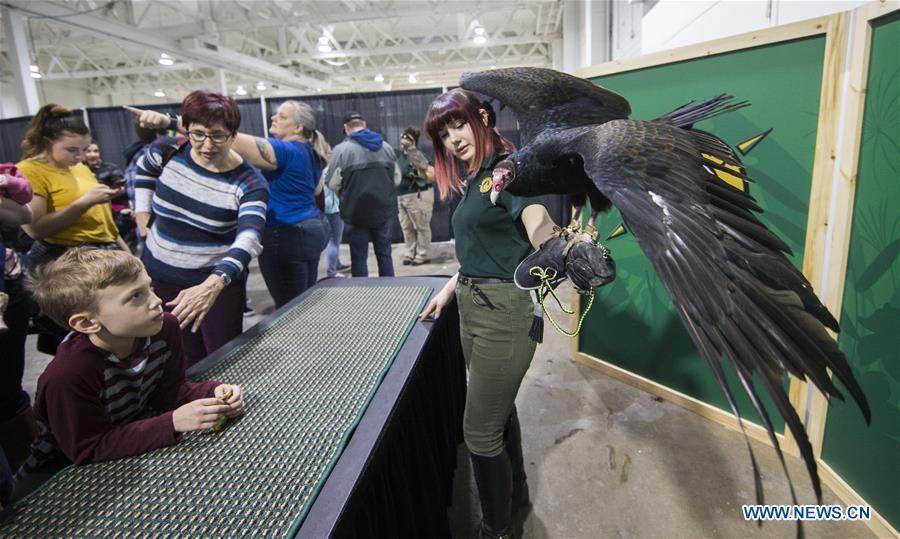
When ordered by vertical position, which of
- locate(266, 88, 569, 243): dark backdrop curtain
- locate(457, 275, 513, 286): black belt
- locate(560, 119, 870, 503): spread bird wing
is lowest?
locate(457, 275, 513, 286): black belt

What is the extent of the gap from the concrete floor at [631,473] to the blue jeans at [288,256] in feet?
3.66

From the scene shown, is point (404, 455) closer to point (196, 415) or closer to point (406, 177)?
point (196, 415)

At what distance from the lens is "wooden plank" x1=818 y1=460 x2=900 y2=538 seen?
1.44 metres

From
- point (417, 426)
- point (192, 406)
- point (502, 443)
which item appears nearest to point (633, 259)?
point (502, 443)

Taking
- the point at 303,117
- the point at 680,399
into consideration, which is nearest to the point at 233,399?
the point at 303,117

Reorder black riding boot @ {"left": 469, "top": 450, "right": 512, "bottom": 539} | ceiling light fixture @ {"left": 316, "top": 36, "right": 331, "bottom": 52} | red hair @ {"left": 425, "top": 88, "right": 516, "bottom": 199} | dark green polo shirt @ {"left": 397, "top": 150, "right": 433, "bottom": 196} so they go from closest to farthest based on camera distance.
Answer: red hair @ {"left": 425, "top": 88, "right": 516, "bottom": 199}, black riding boot @ {"left": 469, "top": 450, "right": 512, "bottom": 539}, dark green polo shirt @ {"left": 397, "top": 150, "right": 433, "bottom": 196}, ceiling light fixture @ {"left": 316, "top": 36, "right": 331, "bottom": 52}

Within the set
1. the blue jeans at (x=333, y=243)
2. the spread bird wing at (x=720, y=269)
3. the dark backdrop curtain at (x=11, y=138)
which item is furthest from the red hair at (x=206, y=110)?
the dark backdrop curtain at (x=11, y=138)

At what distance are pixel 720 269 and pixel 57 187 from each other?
216 centimetres

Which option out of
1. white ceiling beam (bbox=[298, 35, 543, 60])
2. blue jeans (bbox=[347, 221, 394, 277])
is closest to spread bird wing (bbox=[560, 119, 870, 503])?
blue jeans (bbox=[347, 221, 394, 277])

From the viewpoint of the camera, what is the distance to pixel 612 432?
6.92ft

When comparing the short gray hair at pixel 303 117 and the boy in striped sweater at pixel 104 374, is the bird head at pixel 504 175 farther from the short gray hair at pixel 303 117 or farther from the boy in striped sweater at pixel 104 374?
the short gray hair at pixel 303 117

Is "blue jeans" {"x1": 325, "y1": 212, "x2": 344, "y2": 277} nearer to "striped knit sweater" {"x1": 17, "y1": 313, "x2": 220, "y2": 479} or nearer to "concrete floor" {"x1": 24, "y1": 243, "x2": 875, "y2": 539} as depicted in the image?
"concrete floor" {"x1": 24, "y1": 243, "x2": 875, "y2": 539}

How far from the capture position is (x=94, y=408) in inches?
31.2

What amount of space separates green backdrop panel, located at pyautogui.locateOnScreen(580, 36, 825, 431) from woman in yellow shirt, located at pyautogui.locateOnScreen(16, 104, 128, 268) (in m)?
2.28
